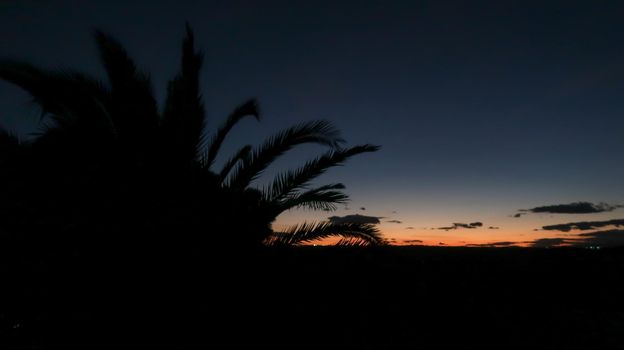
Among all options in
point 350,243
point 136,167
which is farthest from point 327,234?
point 136,167

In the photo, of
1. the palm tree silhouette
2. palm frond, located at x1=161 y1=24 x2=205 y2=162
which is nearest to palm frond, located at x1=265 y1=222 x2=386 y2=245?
the palm tree silhouette

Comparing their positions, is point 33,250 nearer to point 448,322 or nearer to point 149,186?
point 149,186

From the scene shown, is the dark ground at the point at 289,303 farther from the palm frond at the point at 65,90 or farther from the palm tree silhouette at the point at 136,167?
the palm frond at the point at 65,90

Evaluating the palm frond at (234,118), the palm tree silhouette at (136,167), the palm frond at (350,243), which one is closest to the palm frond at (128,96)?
the palm tree silhouette at (136,167)

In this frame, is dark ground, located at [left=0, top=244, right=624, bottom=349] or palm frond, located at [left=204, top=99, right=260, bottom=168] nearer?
dark ground, located at [left=0, top=244, right=624, bottom=349]

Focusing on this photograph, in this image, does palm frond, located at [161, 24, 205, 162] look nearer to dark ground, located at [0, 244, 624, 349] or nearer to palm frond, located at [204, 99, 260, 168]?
palm frond, located at [204, 99, 260, 168]

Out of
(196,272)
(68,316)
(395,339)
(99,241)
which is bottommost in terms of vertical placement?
(395,339)

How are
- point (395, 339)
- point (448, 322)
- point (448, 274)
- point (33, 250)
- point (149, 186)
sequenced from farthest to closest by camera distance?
1. point (448, 274)
2. point (448, 322)
3. point (395, 339)
4. point (149, 186)
5. point (33, 250)

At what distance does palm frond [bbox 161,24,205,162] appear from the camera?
5199mm

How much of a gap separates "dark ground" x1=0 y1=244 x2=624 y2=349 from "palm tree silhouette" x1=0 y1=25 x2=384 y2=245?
1.13 ft

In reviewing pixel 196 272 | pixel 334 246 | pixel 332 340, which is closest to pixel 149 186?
pixel 196 272

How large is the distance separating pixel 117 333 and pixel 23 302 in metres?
1.06

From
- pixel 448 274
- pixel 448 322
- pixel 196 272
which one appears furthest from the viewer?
pixel 448 274

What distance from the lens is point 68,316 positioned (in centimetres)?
376
